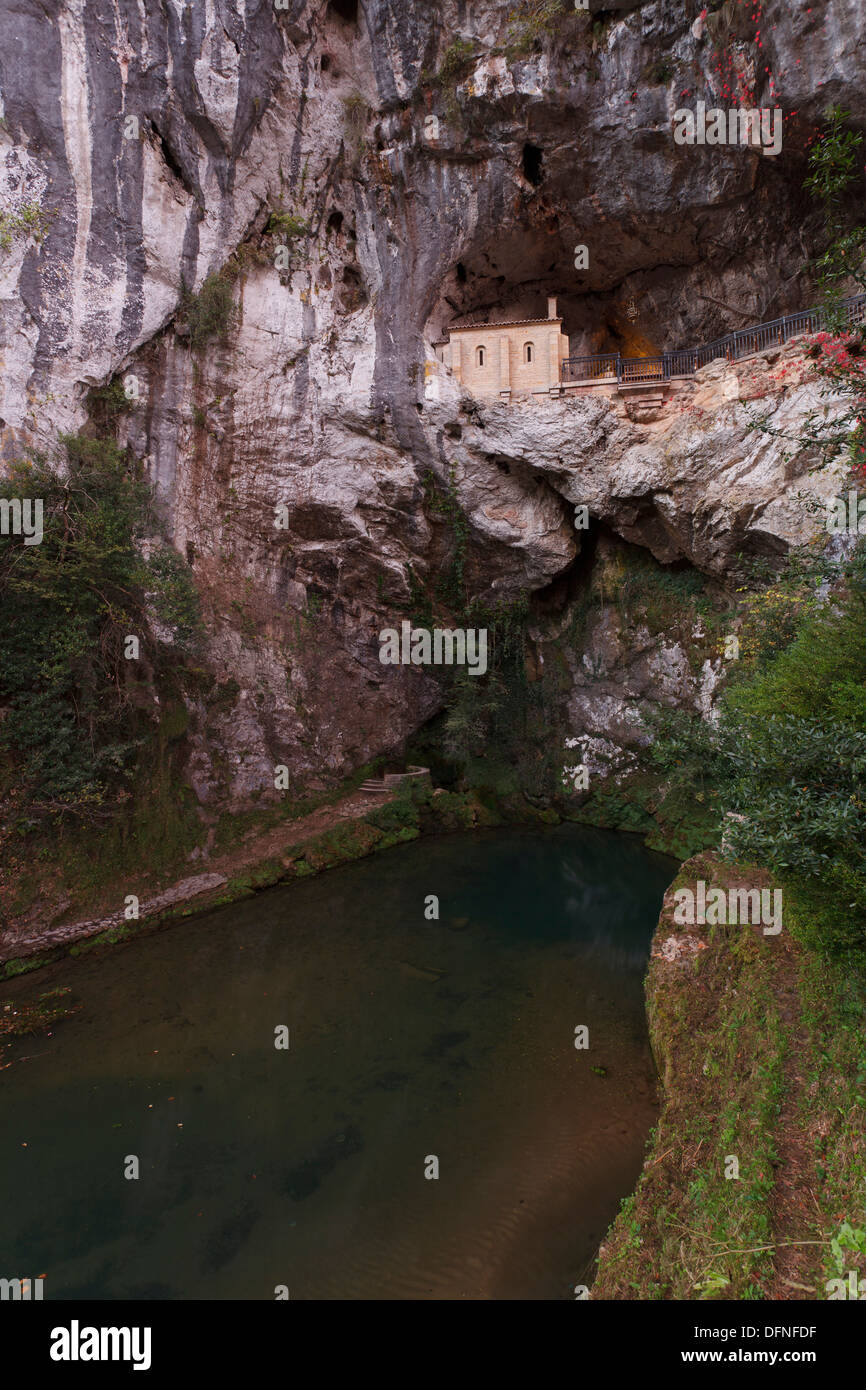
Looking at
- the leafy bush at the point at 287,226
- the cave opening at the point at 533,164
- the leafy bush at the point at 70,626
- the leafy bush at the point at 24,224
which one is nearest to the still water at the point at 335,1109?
the leafy bush at the point at 70,626

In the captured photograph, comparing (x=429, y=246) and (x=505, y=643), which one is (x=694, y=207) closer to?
(x=429, y=246)

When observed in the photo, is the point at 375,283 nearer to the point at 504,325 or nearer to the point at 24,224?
the point at 504,325

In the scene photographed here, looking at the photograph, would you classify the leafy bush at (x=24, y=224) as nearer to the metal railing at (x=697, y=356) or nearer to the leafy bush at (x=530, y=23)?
the leafy bush at (x=530, y=23)

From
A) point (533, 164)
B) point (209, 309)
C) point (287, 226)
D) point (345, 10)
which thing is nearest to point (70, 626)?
point (209, 309)

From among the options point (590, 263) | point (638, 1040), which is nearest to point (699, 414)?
point (590, 263)

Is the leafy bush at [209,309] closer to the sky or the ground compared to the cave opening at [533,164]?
closer to the ground

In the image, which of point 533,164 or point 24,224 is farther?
point 533,164

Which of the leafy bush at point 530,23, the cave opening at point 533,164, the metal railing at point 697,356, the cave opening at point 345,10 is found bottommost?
the metal railing at point 697,356
